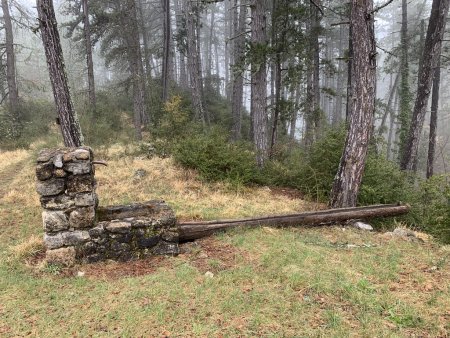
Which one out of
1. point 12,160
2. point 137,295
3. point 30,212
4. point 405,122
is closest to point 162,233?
point 137,295

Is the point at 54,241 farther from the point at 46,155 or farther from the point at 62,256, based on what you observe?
the point at 46,155

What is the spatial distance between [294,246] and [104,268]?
3.22 meters

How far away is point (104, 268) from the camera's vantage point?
5.07 metres

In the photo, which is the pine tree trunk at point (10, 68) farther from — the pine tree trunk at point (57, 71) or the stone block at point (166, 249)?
the stone block at point (166, 249)

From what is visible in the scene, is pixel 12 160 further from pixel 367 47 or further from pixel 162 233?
pixel 367 47

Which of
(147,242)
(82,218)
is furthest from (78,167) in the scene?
(147,242)

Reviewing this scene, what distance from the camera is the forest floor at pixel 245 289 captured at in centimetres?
358

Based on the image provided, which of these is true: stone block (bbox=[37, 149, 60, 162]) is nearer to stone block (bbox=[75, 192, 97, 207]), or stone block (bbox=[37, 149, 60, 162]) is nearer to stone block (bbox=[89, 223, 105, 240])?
stone block (bbox=[75, 192, 97, 207])

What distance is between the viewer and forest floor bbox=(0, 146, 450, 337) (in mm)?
3578

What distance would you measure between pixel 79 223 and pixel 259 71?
25.5ft

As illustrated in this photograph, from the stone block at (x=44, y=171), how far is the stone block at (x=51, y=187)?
0.07 metres

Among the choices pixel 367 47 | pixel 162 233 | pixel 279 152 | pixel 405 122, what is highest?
pixel 367 47

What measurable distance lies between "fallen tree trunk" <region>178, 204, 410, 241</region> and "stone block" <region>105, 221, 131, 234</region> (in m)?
0.98

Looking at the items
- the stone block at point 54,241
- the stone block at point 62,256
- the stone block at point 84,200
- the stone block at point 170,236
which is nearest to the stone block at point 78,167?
the stone block at point 84,200
